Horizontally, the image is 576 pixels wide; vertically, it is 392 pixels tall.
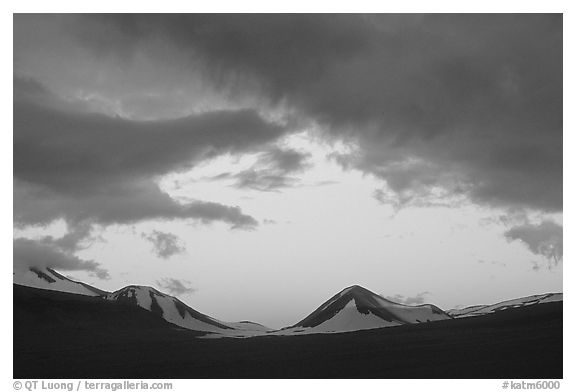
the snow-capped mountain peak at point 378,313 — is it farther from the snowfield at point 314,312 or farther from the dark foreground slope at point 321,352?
the dark foreground slope at point 321,352

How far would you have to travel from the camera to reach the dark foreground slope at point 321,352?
13844 millimetres

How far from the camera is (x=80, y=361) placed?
14898mm

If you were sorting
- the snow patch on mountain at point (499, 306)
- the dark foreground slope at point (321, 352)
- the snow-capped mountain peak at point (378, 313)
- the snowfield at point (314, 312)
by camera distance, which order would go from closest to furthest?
the dark foreground slope at point (321, 352)
the snow patch on mountain at point (499, 306)
the snowfield at point (314, 312)
the snow-capped mountain peak at point (378, 313)

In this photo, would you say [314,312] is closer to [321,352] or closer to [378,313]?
[321,352]

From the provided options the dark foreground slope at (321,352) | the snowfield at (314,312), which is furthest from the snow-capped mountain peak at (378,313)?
the dark foreground slope at (321,352)

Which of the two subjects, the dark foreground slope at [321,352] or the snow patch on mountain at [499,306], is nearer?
the dark foreground slope at [321,352]

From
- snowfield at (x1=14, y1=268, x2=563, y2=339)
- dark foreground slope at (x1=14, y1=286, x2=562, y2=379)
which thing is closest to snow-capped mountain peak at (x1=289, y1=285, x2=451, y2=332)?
snowfield at (x1=14, y1=268, x2=563, y2=339)

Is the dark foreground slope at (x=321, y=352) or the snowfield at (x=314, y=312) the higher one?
the snowfield at (x=314, y=312)

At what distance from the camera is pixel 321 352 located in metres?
15.5

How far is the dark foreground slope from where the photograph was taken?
1384 cm

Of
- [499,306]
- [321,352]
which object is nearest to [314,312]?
[321,352]

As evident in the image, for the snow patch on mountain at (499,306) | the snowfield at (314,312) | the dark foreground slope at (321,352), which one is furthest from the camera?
the snowfield at (314,312)

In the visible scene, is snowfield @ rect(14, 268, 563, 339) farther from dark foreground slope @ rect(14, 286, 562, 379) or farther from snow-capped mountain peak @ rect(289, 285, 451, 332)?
dark foreground slope @ rect(14, 286, 562, 379)

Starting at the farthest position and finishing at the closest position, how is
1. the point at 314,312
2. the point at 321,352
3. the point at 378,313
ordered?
the point at 378,313 < the point at 314,312 < the point at 321,352
